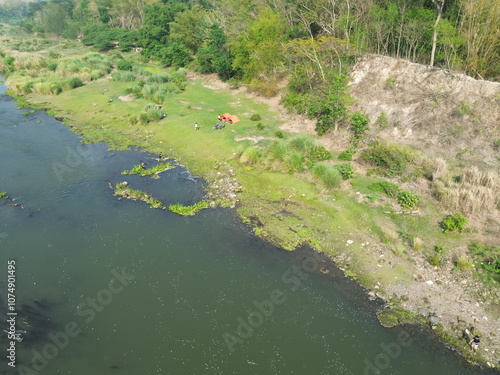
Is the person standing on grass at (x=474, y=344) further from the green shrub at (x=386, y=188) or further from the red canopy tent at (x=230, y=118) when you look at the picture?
the red canopy tent at (x=230, y=118)

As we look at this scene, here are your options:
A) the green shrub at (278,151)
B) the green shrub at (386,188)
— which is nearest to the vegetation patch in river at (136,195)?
the green shrub at (278,151)

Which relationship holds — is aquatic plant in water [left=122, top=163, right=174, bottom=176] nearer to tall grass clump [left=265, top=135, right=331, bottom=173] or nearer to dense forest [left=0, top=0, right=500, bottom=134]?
tall grass clump [left=265, top=135, right=331, bottom=173]

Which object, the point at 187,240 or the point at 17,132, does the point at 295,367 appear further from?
the point at 17,132

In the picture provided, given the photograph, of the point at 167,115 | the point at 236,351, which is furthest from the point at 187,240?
the point at 167,115

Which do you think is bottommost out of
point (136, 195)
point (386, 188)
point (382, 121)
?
point (136, 195)

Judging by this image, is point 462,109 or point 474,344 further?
point 462,109

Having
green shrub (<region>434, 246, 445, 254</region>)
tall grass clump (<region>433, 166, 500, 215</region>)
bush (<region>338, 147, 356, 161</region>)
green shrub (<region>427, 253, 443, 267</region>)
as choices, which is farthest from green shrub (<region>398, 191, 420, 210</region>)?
bush (<region>338, 147, 356, 161</region>)

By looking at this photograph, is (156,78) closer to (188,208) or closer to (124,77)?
(124,77)

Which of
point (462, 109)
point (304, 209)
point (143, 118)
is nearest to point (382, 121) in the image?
point (462, 109)
